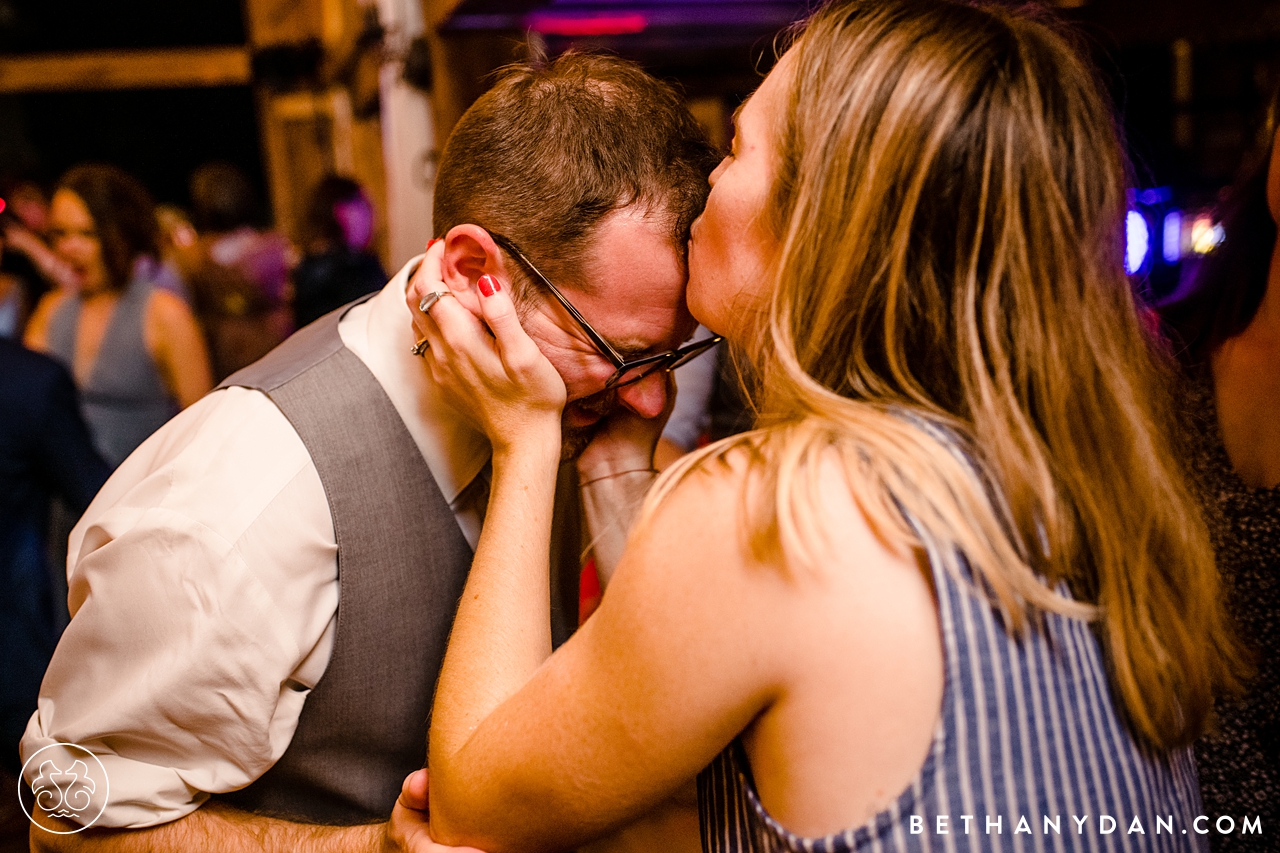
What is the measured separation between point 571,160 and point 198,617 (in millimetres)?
Answer: 693

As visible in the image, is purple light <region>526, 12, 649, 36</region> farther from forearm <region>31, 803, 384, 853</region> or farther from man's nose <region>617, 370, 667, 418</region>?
forearm <region>31, 803, 384, 853</region>

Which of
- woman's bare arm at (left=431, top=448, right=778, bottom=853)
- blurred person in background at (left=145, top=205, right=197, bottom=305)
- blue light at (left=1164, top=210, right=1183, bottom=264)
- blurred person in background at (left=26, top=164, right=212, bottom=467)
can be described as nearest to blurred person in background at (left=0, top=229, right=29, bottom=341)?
blurred person in background at (left=145, top=205, right=197, bottom=305)

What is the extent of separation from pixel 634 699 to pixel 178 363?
2.84m

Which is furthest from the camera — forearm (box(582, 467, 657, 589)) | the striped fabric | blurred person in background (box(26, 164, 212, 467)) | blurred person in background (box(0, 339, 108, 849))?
blurred person in background (box(26, 164, 212, 467))

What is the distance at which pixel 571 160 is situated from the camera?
3.72 feet

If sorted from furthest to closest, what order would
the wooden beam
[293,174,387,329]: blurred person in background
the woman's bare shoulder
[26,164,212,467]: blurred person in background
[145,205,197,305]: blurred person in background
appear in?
1. the wooden beam
2. [293,174,387,329]: blurred person in background
3. [145,205,197,305]: blurred person in background
4. the woman's bare shoulder
5. [26,164,212,467]: blurred person in background

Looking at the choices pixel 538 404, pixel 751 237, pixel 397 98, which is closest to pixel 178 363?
pixel 397 98

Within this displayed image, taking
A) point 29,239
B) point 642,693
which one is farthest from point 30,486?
point 29,239

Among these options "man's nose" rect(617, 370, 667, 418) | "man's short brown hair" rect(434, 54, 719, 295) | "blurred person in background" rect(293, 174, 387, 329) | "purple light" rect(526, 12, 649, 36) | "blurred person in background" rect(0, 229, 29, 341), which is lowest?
"blurred person in background" rect(0, 229, 29, 341)

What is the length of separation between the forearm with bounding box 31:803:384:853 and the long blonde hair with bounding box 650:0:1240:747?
656 mm

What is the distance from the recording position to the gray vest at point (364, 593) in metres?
1.06

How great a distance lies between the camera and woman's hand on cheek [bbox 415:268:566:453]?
1096mm

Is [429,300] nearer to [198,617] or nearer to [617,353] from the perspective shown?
[617,353]

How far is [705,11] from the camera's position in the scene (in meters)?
4.50
